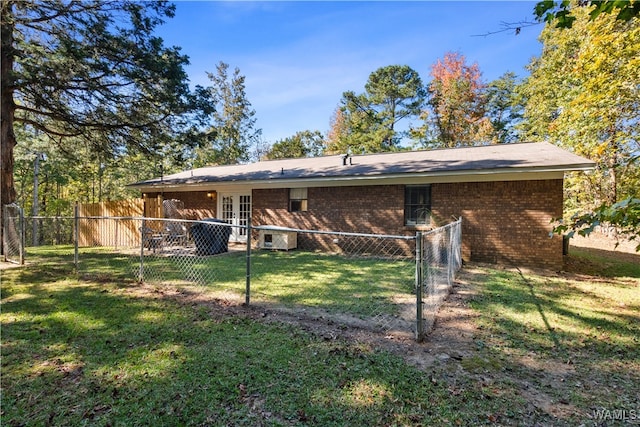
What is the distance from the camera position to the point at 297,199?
1245 centimetres

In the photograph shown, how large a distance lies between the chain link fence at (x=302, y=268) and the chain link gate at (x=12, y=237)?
3.36 feet

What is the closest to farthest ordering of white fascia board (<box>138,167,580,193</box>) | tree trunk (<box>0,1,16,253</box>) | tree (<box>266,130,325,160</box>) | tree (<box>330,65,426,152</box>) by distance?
tree trunk (<box>0,1,16,253</box>)
white fascia board (<box>138,167,580,193</box>)
tree (<box>330,65,426,152</box>)
tree (<box>266,130,325,160</box>)

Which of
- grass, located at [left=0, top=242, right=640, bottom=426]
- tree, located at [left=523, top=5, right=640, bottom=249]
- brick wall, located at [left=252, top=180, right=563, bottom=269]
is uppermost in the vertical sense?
tree, located at [left=523, top=5, right=640, bottom=249]

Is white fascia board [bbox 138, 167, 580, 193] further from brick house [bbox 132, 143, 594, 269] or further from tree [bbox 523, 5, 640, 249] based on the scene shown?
tree [bbox 523, 5, 640, 249]

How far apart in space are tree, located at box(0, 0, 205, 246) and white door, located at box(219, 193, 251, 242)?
3.84m

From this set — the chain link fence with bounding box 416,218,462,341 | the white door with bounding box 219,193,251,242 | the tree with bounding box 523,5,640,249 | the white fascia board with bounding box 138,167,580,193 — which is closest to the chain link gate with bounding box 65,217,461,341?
the chain link fence with bounding box 416,218,462,341

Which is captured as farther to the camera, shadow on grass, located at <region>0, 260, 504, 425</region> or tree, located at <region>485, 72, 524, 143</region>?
tree, located at <region>485, 72, 524, 143</region>

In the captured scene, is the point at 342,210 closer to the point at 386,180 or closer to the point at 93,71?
the point at 386,180

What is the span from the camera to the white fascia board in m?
8.48

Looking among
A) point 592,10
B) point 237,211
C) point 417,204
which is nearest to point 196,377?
point 592,10

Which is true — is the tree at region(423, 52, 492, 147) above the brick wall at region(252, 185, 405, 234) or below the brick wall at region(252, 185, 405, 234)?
above

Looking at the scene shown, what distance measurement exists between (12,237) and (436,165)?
12404 millimetres

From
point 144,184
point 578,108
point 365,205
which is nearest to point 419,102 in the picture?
point 578,108

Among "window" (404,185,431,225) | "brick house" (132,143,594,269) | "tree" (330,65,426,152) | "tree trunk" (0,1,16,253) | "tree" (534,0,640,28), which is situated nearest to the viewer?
"tree" (534,0,640,28)
